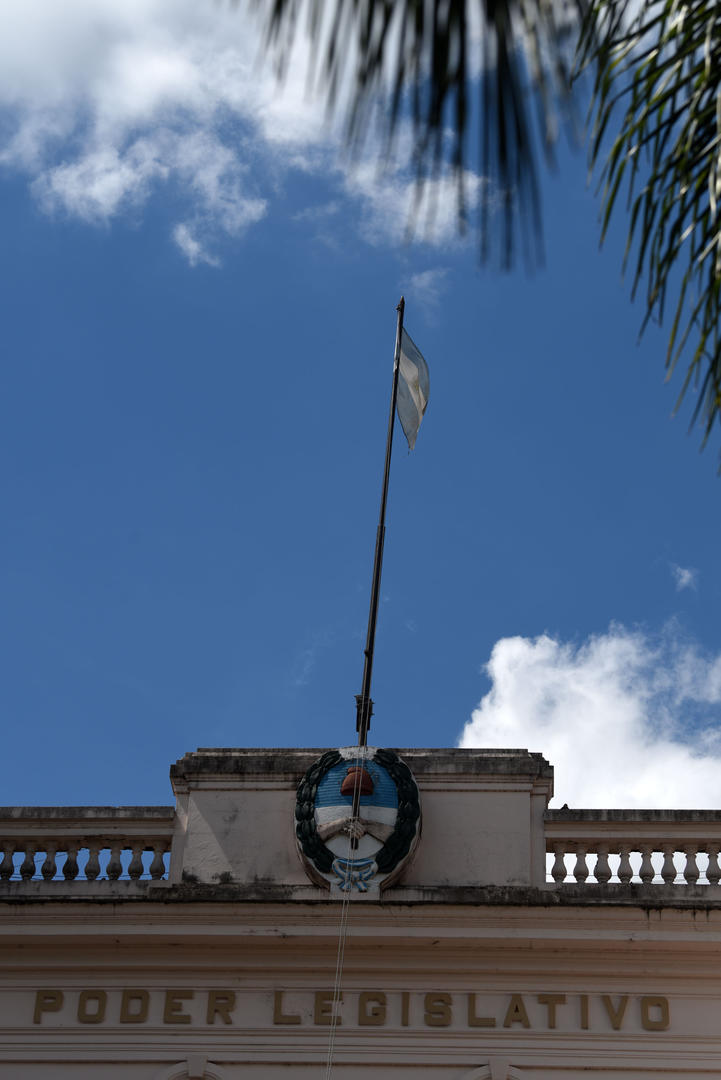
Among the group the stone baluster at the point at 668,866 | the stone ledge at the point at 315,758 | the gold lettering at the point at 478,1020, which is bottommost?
the gold lettering at the point at 478,1020

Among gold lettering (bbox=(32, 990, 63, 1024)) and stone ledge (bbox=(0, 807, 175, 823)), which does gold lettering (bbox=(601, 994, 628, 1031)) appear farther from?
gold lettering (bbox=(32, 990, 63, 1024))

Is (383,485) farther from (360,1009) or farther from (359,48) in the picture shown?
(359,48)

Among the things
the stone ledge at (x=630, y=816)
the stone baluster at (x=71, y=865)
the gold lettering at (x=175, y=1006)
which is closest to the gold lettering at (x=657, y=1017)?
the stone ledge at (x=630, y=816)

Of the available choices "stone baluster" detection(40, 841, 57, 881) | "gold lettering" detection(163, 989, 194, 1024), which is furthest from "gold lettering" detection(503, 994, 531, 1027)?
"stone baluster" detection(40, 841, 57, 881)

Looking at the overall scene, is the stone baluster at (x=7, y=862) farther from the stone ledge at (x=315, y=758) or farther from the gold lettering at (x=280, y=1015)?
the gold lettering at (x=280, y=1015)

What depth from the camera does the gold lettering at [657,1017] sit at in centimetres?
1478

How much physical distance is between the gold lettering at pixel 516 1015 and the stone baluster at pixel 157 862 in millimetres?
3124

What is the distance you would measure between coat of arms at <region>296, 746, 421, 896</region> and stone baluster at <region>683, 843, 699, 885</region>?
2178 mm

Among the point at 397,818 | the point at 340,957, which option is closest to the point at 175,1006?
the point at 340,957

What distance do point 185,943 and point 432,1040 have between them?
6.95ft

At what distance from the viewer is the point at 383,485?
18.0m

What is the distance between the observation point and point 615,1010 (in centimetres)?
1485

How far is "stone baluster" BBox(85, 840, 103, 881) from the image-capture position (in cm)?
1595

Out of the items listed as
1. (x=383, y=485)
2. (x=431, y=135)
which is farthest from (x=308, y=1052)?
(x=431, y=135)
